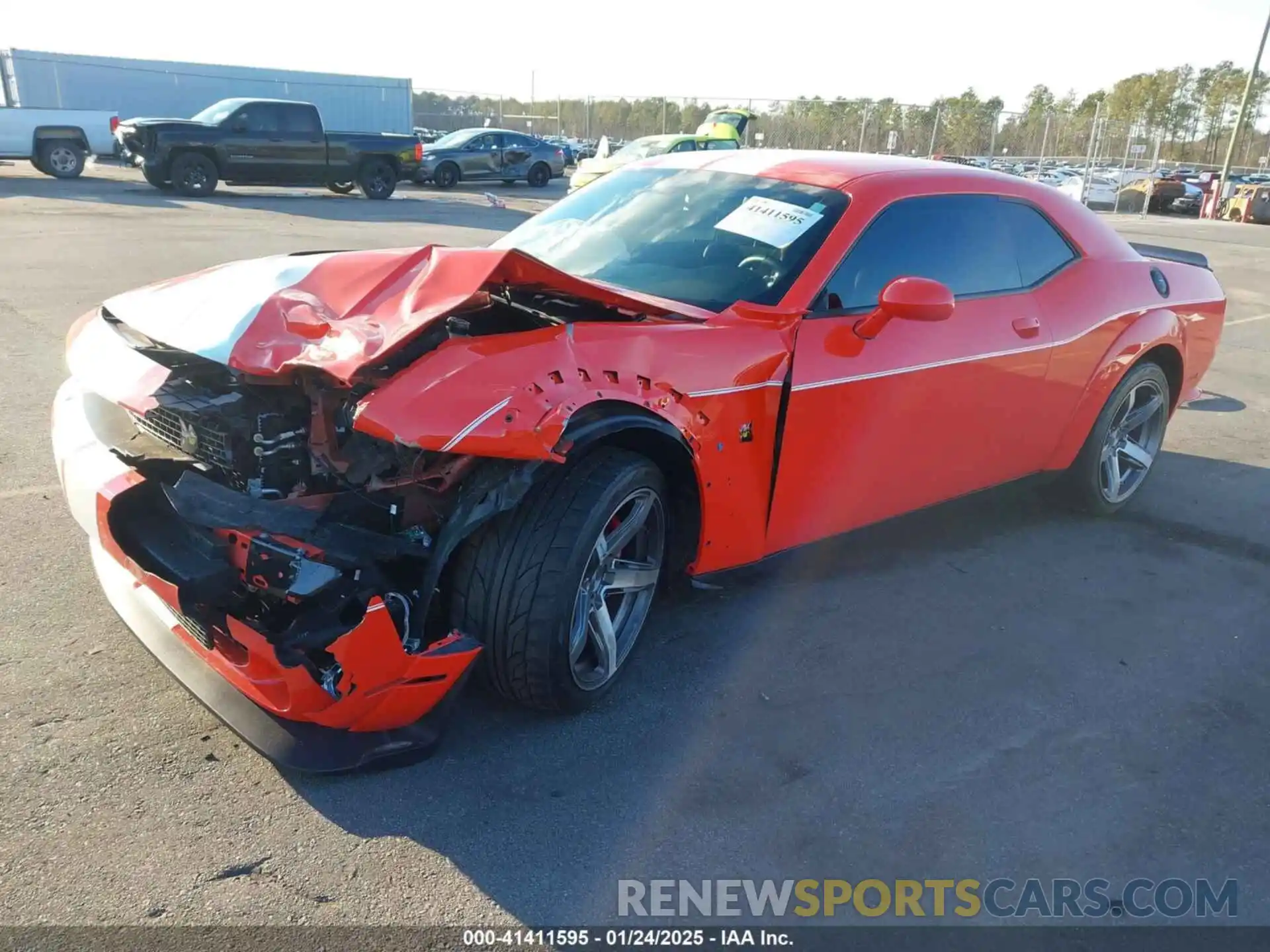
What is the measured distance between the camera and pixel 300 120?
18.2m

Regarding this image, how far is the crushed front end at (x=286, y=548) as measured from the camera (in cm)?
232

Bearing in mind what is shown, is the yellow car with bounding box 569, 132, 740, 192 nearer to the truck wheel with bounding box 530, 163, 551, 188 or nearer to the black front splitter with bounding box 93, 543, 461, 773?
the truck wheel with bounding box 530, 163, 551, 188

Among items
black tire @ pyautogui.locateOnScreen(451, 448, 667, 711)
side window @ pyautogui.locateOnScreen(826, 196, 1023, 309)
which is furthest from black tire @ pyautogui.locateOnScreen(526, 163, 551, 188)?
black tire @ pyautogui.locateOnScreen(451, 448, 667, 711)

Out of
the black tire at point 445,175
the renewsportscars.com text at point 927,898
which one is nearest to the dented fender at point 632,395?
the renewsportscars.com text at point 927,898

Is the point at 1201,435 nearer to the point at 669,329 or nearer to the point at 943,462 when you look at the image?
the point at 943,462

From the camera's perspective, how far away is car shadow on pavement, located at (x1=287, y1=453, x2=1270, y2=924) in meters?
2.41

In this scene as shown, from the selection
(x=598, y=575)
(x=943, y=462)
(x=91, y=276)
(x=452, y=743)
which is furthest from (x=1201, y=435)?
(x=91, y=276)

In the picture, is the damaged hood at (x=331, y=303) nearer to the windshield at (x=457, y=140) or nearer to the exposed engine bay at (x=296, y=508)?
the exposed engine bay at (x=296, y=508)

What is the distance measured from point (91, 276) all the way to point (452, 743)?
8.27 metres

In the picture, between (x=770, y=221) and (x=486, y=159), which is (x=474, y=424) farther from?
(x=486, y=159)

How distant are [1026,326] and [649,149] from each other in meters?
17.2

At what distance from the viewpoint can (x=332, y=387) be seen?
2.56 m

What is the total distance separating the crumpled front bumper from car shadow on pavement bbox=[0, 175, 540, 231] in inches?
520

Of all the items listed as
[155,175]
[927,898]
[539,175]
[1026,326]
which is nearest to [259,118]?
[155,175]
